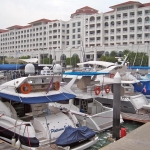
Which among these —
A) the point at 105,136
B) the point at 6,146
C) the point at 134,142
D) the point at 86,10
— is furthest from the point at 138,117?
the point at 86,10

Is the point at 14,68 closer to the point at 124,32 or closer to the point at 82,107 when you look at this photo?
the point at 82,107

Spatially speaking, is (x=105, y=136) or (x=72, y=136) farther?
(x=105, y=136)

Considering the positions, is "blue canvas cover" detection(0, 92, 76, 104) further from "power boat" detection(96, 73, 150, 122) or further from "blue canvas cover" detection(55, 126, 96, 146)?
"power boat" detection(96, 73, 150, 122)

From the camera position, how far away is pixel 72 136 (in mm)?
8555

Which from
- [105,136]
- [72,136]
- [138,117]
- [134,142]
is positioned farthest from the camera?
[138,117]

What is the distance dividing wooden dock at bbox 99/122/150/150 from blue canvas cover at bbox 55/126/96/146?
144 cm

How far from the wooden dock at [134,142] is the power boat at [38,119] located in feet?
5.03

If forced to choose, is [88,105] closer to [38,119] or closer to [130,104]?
[130,104]

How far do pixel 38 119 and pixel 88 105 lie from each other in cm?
429

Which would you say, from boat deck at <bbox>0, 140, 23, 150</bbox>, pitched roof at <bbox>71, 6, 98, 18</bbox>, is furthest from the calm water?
pitched roof at <bbox>71, 6, 98, 18</bbox>

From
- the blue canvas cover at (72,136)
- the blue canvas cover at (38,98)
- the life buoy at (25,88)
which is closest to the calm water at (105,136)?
the blue canvas cover at (72,136)

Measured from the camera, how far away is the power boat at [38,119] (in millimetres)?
8508

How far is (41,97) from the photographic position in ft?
30.3

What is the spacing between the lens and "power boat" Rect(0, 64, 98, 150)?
8508mm
